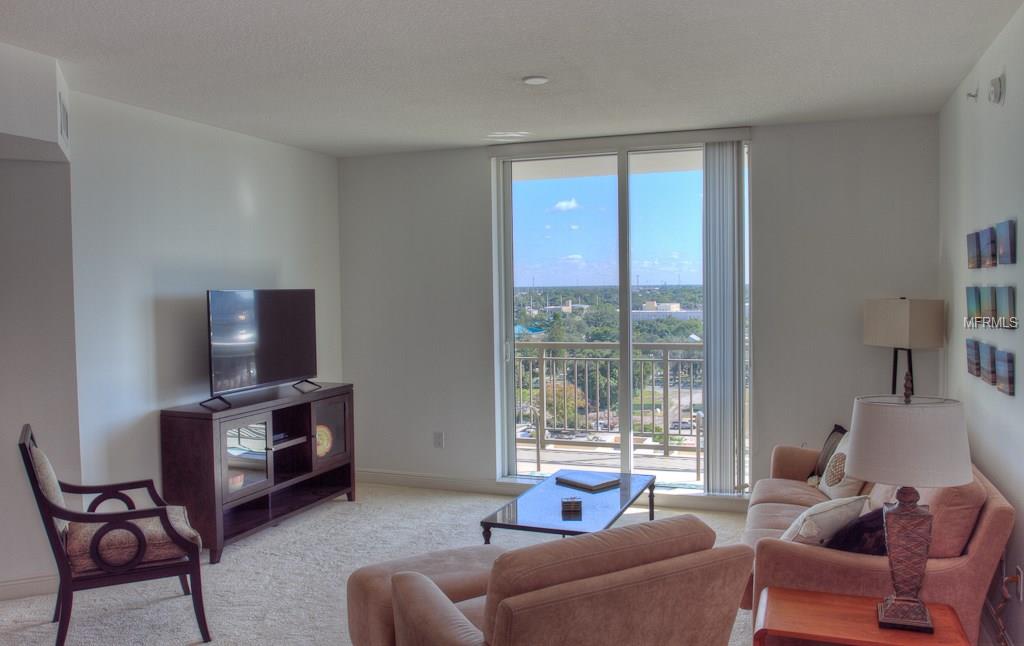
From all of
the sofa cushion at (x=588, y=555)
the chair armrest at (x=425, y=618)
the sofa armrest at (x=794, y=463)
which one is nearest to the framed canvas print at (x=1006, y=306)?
the sofa armrest at (x=794, y=463)

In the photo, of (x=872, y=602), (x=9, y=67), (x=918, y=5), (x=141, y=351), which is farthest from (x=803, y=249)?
(x=9, y=67)

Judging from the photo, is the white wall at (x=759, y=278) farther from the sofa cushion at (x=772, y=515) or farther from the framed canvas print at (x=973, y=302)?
the sofa cushion at (x=772, y=515)

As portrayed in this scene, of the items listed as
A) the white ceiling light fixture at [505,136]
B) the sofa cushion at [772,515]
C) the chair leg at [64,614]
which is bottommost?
the chair leg at [64,614]

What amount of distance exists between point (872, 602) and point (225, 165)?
4.25 metres

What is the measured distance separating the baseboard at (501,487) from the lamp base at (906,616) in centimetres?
259

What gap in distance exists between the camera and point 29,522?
146 inches

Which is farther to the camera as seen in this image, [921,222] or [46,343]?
[921,222]

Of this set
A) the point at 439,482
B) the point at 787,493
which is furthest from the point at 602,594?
the point at 439,482

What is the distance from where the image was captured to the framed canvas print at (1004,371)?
2865 millimetres

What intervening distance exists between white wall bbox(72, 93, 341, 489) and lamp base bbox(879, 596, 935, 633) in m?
3.69

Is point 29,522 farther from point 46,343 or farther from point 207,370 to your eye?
point 207,370

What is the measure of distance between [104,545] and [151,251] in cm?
176

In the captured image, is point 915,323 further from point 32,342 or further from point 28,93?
point 32,342

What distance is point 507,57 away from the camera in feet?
10.9
